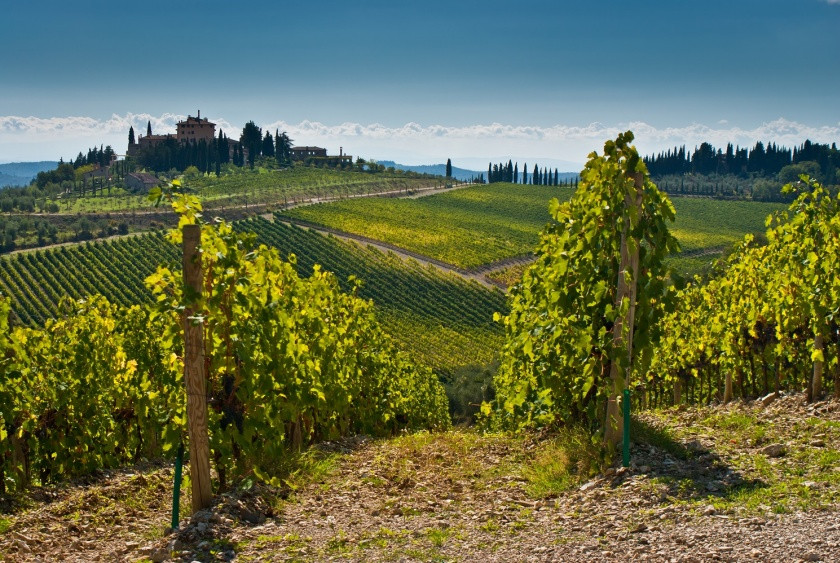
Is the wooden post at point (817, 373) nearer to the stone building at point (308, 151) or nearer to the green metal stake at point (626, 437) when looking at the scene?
the green metal stake at point (626, 437)

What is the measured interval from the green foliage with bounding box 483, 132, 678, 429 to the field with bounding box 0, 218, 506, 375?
4369 centimetres

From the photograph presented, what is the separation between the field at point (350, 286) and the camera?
204 ft

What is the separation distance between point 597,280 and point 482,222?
101444mm

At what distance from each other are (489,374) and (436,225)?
58455 mm

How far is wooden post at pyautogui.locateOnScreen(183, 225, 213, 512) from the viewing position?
788 centimetres

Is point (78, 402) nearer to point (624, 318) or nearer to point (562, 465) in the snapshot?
point (562, 465)

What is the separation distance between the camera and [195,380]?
8008 mm

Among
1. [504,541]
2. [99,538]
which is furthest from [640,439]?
[99,538]

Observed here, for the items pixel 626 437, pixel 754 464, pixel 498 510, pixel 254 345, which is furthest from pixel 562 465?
pixel 254 345

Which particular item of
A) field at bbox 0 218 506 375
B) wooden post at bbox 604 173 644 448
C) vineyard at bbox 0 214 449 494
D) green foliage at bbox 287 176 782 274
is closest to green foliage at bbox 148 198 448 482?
vineyard at bbox 0 214 449 494

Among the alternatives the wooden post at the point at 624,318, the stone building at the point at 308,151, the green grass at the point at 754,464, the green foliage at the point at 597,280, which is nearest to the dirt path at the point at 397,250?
the green foliage at the point at 597,280

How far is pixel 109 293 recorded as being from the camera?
6844 centimetres

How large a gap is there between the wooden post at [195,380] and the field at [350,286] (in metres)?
46.7

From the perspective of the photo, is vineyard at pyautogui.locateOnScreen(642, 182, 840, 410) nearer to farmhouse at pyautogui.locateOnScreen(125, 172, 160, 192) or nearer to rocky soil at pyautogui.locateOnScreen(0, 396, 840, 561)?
rocky soil at pyautogui.locateOnScreen(0, 396, 840, 561)
